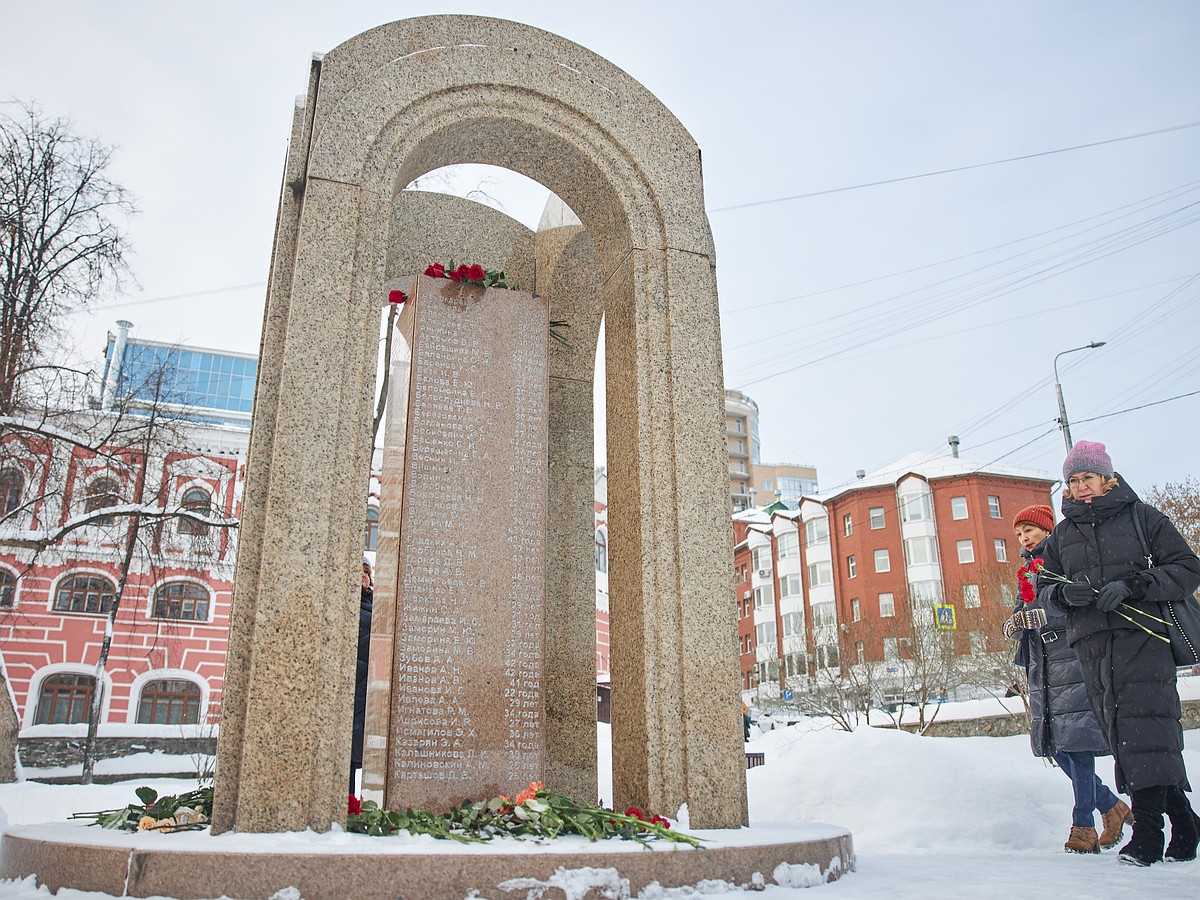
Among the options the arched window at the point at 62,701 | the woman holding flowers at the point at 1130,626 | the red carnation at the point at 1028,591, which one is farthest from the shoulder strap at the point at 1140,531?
the arched window at the point at 62,701

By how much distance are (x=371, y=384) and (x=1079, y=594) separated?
11.7ft

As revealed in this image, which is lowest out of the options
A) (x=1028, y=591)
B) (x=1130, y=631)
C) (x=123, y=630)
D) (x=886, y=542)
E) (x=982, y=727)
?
(x=982, y=727)

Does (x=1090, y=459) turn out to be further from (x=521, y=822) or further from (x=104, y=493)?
(x=104, y=493)

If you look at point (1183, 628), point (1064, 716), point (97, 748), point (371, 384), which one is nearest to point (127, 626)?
point (97, 748)

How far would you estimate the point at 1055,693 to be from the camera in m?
5.21

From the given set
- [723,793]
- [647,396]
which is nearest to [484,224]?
[647,396]

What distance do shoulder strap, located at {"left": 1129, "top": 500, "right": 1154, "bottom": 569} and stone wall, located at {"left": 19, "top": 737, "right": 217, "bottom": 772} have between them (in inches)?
894

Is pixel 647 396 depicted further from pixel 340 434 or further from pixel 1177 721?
pixel 1177 721

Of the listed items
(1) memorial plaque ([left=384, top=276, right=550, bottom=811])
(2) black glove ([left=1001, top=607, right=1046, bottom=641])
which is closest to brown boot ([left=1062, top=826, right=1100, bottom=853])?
(2) black glove ([left=1001, top=607, right=1046, bottom=641])

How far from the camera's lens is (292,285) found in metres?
4.30

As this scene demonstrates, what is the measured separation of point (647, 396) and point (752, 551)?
50328mm

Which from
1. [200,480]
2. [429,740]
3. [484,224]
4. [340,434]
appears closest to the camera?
[340,434]

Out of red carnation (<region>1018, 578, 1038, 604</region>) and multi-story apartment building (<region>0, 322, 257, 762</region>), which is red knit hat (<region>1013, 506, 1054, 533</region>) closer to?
red carnation (<region>1018, 578, 1038, 604</region>)

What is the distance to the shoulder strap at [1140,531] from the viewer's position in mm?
4449
